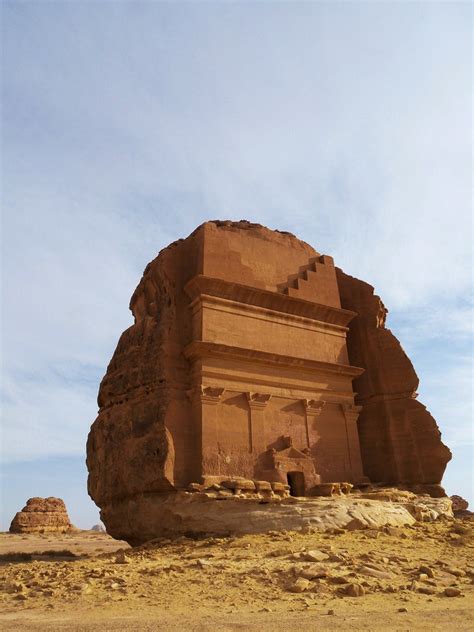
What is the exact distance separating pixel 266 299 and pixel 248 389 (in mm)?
3060

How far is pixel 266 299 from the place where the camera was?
15883mm

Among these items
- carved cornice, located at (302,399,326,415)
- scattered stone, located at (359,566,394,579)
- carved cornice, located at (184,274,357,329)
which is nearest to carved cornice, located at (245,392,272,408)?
carved cornice, located at (302,399,326,415)

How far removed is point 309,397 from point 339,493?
2.92m

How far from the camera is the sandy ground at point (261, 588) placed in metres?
5.40

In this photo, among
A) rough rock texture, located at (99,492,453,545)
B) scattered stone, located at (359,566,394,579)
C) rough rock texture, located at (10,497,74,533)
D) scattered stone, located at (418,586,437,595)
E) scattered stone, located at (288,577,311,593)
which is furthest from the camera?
rough rock texture, located at (10,497,74,533)

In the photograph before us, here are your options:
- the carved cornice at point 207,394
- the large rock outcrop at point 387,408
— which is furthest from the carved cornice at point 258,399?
the large rock outcrop at point 387,408

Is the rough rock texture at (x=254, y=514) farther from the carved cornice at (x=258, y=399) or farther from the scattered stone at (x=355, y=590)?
the scattered stone at (x=355, y=590)

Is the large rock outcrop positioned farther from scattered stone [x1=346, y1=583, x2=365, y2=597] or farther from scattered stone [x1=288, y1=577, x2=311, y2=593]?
scattered stone [x1=346, y1=583, x2=365, y2=597]

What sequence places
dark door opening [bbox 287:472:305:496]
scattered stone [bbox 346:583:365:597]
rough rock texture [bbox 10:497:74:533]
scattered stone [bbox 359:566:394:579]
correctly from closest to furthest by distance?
scattered stone [bbox 346:583:365:597], scattered stone [bbox 359:566:394:579], dark door opening [bbox 287:472:305:496], rough rock texture [bbox 10:497:74:533]

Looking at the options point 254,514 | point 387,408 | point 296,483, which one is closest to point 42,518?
point 296,483

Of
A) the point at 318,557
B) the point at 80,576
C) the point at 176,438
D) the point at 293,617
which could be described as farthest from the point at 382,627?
the point at 176,438

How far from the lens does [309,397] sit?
15445 millimetres

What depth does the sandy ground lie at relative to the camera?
213 inches

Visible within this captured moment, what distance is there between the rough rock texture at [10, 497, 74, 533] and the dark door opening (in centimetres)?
3179
